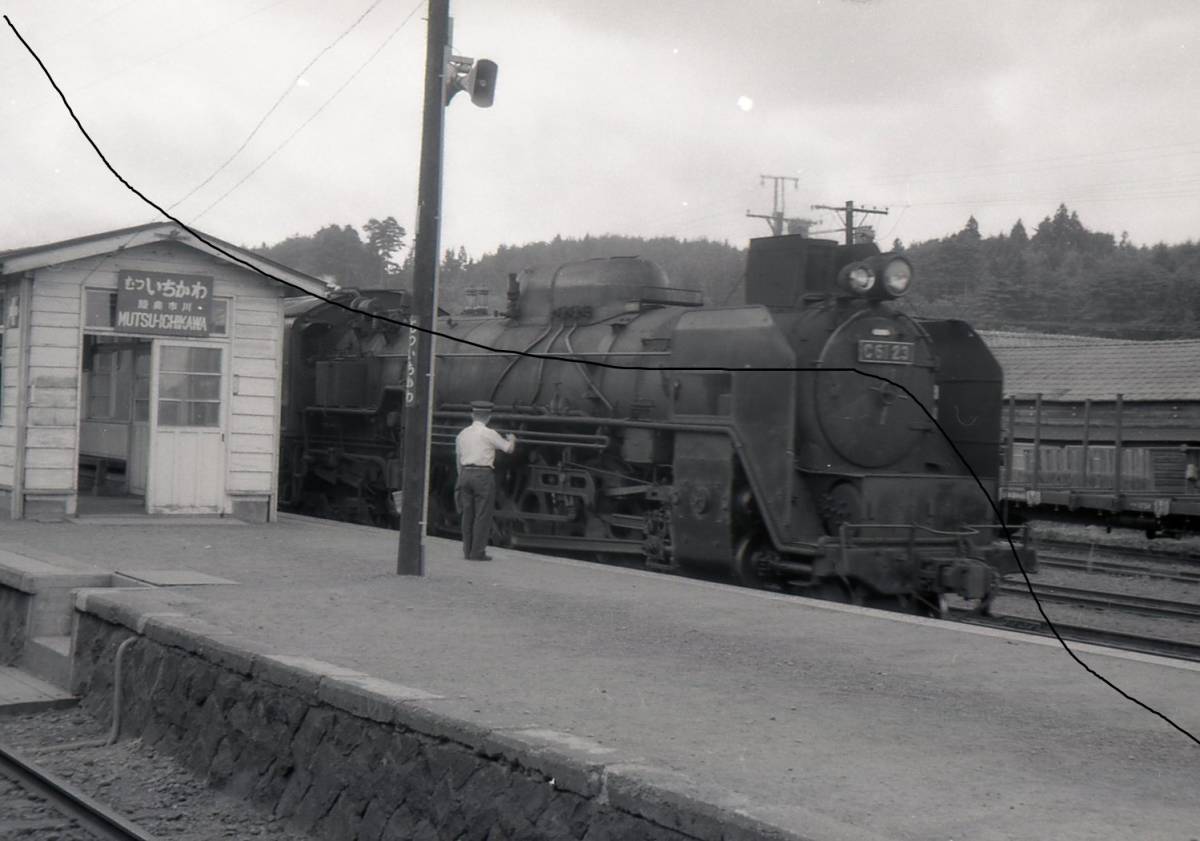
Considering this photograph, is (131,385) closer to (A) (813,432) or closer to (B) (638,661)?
(A) (813,432)

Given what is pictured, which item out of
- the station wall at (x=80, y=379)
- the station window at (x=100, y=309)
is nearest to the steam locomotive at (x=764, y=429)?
the station wall at (x=80, y=379)

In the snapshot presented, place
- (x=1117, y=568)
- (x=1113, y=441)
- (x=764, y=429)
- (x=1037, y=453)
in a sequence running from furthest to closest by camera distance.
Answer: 1. (x=1113, y=441)
2. (x=1037, y=453)
3. (x=1117, y=568)
4. (x=764, y=429)

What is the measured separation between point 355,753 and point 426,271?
5.76m

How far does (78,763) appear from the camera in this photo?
7762mm

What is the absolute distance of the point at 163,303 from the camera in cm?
1498

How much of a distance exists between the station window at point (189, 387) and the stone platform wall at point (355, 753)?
6.45m

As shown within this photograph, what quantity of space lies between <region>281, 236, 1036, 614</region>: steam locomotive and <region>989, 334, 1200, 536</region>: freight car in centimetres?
689

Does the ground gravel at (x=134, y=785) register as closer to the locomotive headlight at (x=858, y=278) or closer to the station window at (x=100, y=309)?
the station window at (x=100, y=309)

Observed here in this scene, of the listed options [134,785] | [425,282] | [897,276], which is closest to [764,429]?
[897,276]

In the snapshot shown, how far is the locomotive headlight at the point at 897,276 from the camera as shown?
40.6ft

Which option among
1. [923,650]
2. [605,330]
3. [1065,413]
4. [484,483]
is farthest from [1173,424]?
[923,650]

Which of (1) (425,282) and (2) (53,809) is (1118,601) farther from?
(2) (53,809)

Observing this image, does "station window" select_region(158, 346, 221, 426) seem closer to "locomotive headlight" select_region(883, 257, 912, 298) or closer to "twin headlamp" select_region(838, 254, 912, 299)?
"twin headlamp" select_region(838, 254, 912, 299)

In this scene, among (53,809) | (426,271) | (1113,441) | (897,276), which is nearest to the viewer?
(53,809)
